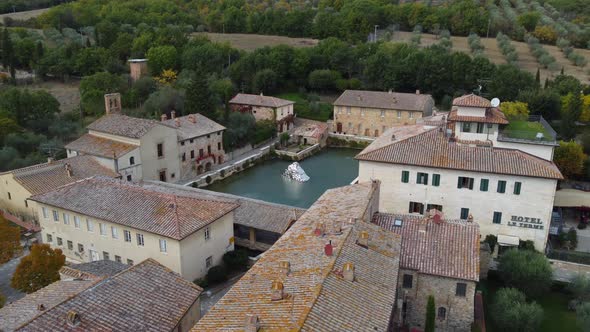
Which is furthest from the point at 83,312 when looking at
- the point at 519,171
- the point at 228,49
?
the point at 228,49

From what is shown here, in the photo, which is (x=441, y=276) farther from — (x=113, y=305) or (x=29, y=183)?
(x=29, y=183)

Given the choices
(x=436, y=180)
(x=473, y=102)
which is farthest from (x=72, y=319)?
(x=473, y=102)

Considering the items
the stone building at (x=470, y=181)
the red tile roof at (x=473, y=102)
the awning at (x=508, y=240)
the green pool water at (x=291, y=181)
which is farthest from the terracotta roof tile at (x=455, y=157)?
the green pool water at (x=291, y=181)

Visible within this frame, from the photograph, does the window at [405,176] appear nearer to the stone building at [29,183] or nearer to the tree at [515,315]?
the tree at [515,315]

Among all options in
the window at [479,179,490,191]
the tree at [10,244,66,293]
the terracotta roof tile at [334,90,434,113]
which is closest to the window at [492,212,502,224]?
the window at [479,179,490,191]

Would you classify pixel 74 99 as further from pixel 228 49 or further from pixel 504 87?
pixel 504 87

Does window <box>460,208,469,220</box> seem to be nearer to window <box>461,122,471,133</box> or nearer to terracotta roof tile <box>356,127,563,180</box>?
terracotta roof tile <box>356,127,563,180</box>
